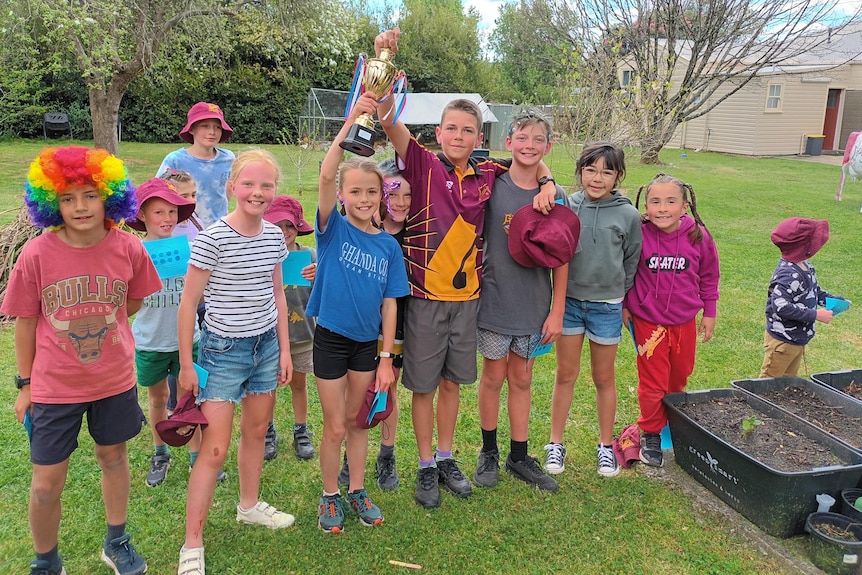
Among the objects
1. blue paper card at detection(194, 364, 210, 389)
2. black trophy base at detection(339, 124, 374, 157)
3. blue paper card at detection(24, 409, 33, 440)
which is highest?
black trophy base at detection(339, 124, 374, 157)

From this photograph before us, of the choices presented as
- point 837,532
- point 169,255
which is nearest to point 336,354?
point 169,255

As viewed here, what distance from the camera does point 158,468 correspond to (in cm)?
341

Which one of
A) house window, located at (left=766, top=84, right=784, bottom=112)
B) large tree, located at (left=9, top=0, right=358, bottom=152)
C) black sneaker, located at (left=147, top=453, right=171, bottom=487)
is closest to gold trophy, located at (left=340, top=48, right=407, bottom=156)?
black sneaker, located at (left=147, top=453, right=171, bottom=487)

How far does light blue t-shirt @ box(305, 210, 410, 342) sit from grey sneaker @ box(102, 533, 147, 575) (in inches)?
A: 48.4

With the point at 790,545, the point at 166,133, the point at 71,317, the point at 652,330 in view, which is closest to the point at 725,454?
the point at 790,545

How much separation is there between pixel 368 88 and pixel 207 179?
2.20m

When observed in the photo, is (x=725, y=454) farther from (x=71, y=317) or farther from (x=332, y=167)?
(x=71, y=317)

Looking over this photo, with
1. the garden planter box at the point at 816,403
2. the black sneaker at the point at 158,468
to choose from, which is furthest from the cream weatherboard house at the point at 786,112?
the black sneaker at the point at 158,468

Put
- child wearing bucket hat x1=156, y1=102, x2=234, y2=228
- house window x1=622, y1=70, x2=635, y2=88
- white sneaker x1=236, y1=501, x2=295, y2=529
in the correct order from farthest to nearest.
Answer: house window x1=622, y1=70, x2=635, y2=88, child wearing bucket hat x1=156, y1=102, x2=234, y2=228, white sneaker x1=236, y1=501, x2=295, y2=529

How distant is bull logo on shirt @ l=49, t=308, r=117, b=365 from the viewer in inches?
93.0

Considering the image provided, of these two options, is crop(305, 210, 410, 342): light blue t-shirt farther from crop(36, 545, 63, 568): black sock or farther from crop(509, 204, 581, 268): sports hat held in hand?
crop(36, 545, 63, 568): black sock

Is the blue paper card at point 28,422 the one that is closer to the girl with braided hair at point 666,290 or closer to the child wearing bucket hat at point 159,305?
the child wearing bucket hat at point 159,305

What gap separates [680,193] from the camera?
11.4 feet

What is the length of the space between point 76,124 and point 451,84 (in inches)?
629
